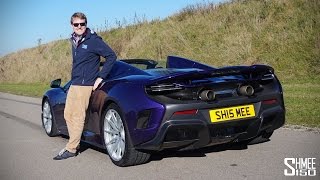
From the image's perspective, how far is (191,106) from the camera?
458 cm

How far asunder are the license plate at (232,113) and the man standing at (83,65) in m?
1.59

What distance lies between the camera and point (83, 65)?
5.64 metres

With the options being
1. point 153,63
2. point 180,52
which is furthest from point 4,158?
point 180,52

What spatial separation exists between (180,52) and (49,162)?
15.4m

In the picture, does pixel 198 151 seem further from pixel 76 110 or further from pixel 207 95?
pixel 76 110

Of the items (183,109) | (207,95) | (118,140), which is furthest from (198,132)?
(118,140)

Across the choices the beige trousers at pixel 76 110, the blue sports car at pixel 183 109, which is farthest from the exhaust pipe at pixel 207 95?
the beige trousers at pixel 76 110

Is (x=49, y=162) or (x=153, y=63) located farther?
(x=153, y=63)

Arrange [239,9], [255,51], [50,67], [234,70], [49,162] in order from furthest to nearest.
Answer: [50,67] → [239,9] → [255,51] → [49,162] → [234,70]

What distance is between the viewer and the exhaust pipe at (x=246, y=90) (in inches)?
190

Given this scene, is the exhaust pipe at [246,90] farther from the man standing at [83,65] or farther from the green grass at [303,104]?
the green grass at [303,104]

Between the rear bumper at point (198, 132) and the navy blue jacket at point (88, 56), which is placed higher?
the navy blue jacket at point (88, 56)

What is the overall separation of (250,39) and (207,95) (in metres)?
13.9

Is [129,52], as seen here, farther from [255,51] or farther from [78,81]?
[78,81]
